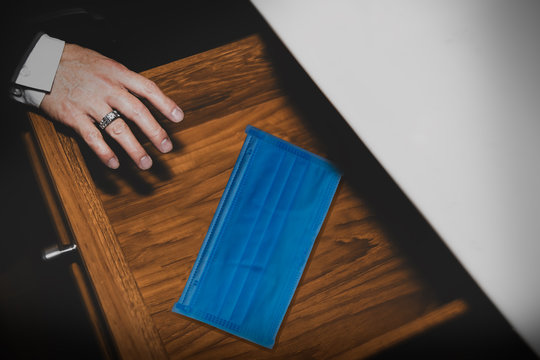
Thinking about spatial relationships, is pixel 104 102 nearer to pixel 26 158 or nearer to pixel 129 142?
pixel 129 142

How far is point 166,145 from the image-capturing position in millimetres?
531

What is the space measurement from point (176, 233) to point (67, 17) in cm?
43

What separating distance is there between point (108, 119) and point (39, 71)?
17 centimetres

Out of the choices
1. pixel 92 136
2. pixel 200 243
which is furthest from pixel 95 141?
pixel 200 243

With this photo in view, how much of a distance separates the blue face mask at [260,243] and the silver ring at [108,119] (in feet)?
0.75

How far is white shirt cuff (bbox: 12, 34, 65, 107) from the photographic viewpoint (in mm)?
584

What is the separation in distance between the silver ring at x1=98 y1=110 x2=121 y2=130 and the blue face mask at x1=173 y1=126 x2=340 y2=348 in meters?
0.23

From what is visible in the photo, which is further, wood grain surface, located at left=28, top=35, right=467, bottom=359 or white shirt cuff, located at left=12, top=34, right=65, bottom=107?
white shirt cuff, located at left=12, top=34, right=65, bottom=107

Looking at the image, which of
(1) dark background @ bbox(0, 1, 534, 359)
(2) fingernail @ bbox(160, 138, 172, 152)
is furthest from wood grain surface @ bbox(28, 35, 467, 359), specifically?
(1) dark background @ bbox(0, 1, 534, 359)

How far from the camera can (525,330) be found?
0.90 feet

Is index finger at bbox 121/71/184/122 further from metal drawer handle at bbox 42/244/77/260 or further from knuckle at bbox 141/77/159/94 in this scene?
metal drawer handle at bbox 42/244/77/260

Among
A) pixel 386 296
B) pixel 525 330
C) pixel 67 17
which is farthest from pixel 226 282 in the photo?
pixel 67 17

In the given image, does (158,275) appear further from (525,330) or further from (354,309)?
(525,330)

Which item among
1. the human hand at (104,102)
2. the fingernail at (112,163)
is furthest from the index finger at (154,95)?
the fingernail at (112,163)
